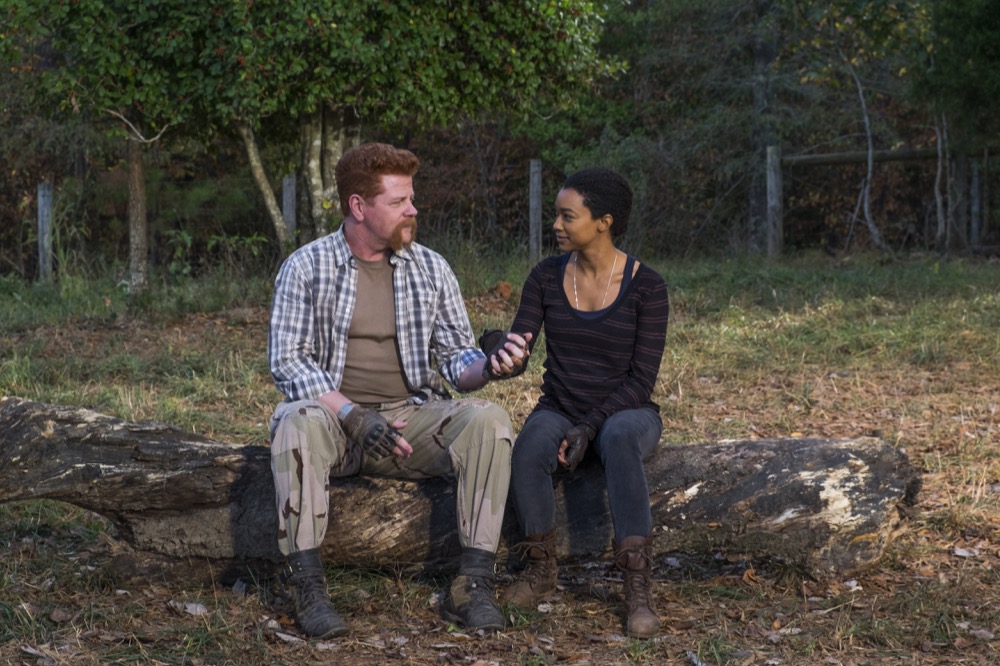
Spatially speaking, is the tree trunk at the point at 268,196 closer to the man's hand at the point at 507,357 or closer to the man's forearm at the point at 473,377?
the man's forearm at the point at 473,377

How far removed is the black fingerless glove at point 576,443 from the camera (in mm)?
4414

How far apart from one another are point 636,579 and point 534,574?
390 millimetres

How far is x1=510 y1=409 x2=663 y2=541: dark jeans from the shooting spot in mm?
4316

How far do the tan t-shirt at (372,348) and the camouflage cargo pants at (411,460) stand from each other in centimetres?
9

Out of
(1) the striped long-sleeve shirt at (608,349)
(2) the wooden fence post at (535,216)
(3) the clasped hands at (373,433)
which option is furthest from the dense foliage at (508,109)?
(3) the clasped hands at (373,433)


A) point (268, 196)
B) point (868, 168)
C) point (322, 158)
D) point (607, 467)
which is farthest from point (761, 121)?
point (607, 467)

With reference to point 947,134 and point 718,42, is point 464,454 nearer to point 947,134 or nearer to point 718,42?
point 947,134

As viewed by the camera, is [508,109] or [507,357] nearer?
[507,357]

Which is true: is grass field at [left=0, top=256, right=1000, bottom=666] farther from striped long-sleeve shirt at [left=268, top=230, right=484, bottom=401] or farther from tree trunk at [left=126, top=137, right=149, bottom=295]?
striped long-sleeve shirt at [left=268, top=230, right=484, bottom=401]

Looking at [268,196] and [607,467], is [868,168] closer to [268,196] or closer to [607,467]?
[268,196]

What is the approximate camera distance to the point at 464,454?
173 inches

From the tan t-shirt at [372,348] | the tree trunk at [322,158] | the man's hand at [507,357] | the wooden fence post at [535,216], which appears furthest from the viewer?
the wooden fence post at [535,216]

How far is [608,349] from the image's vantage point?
469 cm

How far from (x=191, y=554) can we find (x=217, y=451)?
399 mm
